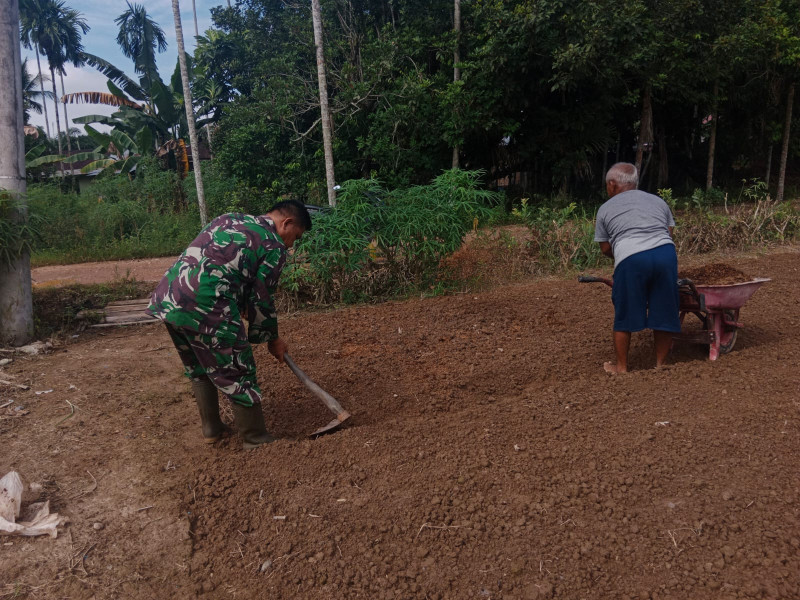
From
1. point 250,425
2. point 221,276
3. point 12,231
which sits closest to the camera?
point 221,276

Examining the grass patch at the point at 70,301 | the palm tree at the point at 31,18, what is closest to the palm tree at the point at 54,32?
the palm tree at the point at 31,18

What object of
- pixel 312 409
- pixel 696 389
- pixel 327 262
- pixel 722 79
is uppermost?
pixel 722 79

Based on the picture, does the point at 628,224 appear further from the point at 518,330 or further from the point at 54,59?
the point at 54,59

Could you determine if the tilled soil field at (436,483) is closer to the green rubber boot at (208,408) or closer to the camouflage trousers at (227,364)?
the green rubber boot at (208,408)

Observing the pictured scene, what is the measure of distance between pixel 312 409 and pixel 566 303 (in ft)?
10.1

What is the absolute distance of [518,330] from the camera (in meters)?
5.05

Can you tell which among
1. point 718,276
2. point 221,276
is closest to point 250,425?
point 221,276

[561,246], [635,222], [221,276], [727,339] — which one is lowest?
[727,339]

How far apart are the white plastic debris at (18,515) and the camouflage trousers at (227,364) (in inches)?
35.8

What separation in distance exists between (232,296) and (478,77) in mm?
11283

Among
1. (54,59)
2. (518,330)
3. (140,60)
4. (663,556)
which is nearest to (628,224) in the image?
(518,330)

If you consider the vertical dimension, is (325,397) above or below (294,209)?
below

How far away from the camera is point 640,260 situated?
3574 millimetres

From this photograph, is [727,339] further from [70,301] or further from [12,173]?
[70,301]
